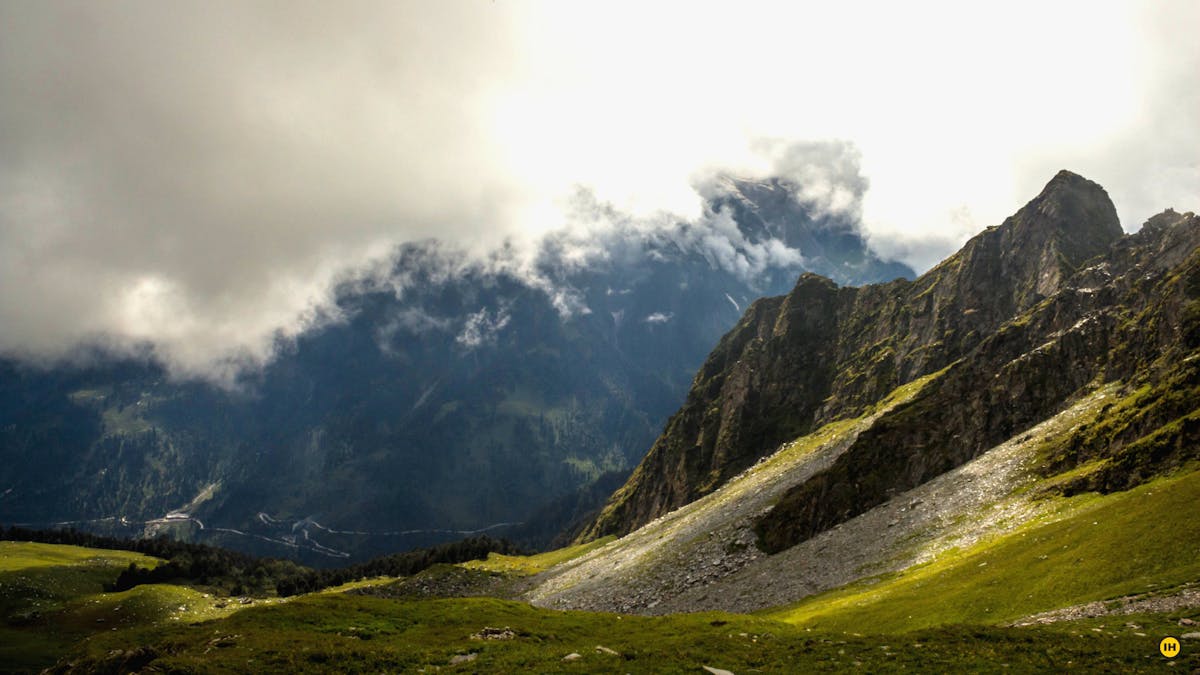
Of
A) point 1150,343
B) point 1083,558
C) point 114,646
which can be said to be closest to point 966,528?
point 1083,558

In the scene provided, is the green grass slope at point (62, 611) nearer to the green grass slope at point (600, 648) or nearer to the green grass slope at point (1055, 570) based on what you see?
the green grass slope at point (600, 648)

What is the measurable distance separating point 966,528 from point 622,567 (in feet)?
210

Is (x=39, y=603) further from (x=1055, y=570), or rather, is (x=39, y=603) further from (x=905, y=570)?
(x=1055, y=570)

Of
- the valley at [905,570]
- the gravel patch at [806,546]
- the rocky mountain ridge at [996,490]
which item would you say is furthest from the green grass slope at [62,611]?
the rocky mountain ridge at [996,490]

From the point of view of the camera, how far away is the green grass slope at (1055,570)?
145 feet

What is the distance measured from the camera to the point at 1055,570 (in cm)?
4984

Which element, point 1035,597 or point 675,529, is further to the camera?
point 675,529

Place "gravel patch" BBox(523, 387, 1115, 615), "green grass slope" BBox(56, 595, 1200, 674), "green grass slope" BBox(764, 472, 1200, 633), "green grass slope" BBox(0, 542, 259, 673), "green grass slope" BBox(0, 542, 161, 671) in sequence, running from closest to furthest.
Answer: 1. "green grass slope" BBox(56, 595, 1200, 674)
2. "green grass slope" BBox(764, 472, 1200, 633)
3. "gravel patch" BBox(523, 387, 1115, 615)
4. "green grass slope" BBox(0, 542, 161, 671)
5. "green grass slope" BBox(0, 542, 259, 673)

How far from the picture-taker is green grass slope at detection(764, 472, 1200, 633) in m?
44.1

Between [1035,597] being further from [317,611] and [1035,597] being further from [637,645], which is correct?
[317,611]

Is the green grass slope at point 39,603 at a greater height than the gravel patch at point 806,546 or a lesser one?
greater

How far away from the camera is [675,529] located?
468 feet

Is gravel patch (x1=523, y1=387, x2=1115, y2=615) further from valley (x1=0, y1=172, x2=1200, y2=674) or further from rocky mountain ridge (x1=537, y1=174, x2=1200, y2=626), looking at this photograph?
valley (x1=0, y1=172, x2=1200, y2=674)

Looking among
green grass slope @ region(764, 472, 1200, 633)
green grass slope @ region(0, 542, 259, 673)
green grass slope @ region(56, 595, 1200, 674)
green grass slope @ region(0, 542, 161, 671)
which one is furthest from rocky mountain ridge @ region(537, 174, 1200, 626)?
green grass slope @ region(0, 542, 161, 671)
